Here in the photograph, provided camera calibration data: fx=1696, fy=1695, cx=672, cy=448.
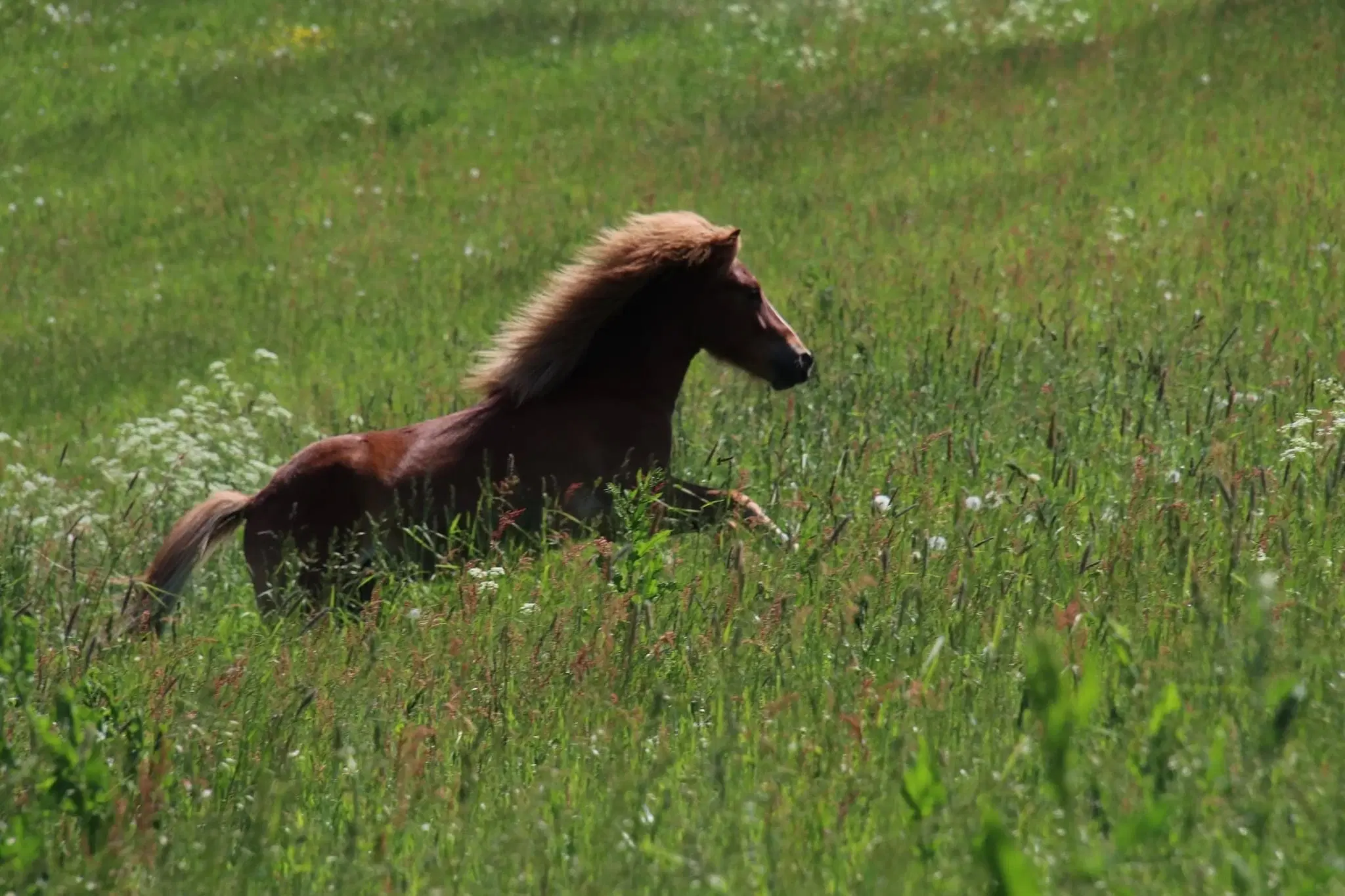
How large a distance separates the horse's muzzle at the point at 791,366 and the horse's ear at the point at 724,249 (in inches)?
18.4

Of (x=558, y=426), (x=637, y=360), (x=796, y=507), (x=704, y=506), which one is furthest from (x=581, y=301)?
(x=796, y=507)

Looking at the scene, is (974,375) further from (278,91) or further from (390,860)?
(278,91)

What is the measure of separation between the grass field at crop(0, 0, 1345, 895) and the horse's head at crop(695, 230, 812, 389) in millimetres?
354

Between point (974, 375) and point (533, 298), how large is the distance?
77.6 inches

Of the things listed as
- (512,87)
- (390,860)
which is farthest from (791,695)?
(512,87)

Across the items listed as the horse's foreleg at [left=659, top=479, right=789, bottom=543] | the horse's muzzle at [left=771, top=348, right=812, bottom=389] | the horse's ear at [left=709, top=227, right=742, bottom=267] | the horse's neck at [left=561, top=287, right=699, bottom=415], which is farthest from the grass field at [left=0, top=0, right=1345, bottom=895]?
the horse's ear at [left=709, top=227, right=742, bottom=267]

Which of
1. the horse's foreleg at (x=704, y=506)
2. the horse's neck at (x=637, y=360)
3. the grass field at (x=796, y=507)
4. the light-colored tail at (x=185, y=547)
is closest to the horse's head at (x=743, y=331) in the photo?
the horse's neck at (x=637, y=360)

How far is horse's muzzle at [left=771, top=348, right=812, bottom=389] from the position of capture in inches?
288

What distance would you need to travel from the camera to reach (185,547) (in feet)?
21.6

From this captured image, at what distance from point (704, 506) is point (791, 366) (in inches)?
55.9

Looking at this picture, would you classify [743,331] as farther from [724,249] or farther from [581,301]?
[581,301]

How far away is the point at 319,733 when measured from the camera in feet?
13.9

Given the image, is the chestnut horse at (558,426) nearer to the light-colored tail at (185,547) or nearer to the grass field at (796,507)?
the light-colored tail at (185,547)

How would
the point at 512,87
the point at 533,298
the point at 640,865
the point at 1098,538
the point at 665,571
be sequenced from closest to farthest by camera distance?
the point at 640,865
the point at 1098,538
the point at 665,571
the point at 533,298
the point at 512,87
